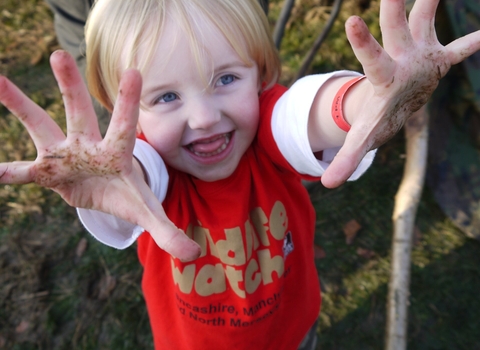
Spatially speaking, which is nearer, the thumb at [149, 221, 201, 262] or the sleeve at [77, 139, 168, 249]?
the thumb at [149, 221, 201, 262]

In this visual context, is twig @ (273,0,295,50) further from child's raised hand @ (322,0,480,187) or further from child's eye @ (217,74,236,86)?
child's raised hand @ (322,0,480,187)

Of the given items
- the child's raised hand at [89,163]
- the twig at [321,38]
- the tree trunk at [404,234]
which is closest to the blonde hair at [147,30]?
the child's raised hand at [89,163]

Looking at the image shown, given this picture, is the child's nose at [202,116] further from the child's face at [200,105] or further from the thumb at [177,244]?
the thumb at [177,244]

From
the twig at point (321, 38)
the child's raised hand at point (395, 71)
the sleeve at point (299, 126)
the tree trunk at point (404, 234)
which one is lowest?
the tree trunk at point (404, 234)

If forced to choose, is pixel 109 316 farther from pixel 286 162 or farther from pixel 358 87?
pixel 358 87

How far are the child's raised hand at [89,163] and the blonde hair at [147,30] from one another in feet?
0.74

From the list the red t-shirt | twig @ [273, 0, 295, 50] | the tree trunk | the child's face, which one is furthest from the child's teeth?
twig @ [273, 0, 295, 50]

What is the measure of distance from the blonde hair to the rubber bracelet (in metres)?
0.24

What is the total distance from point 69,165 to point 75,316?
1669 mm

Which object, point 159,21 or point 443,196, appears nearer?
point 159,21

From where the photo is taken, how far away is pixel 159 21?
87cm

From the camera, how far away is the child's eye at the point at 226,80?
3.07ft

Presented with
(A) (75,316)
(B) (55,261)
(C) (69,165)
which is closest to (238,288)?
(C) (69,165)

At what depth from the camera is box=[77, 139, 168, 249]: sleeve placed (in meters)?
0.90
